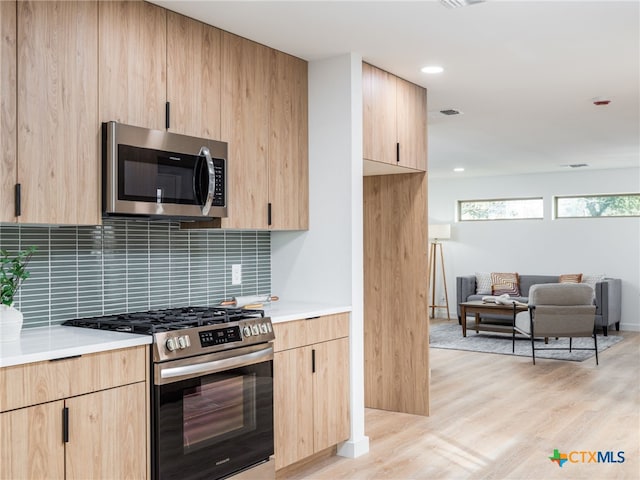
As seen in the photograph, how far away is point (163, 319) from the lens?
9.50 ft

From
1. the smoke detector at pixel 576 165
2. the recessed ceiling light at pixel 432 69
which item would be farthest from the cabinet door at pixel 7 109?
the smoke detector at pixel 576 165

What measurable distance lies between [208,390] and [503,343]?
19.6ft

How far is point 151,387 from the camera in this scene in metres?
2.58

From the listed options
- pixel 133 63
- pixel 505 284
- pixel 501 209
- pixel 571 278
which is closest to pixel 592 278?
pixel 571 278

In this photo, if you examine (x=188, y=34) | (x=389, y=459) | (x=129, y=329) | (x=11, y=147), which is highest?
(x=188, y=34)

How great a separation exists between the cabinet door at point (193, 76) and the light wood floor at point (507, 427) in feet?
6.40

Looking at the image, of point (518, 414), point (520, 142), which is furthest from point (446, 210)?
point (518, 414)

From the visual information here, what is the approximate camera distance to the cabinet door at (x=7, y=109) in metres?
2.39

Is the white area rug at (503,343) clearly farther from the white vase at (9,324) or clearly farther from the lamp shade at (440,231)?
the white vase at (9,324)

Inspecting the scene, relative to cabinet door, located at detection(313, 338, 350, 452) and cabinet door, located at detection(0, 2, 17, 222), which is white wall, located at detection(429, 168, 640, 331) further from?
cabinet door, located at detection(0, 2, 17, 222)

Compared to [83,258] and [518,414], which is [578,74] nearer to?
[518,414]

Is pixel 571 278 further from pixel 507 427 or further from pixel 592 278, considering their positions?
pixel 507 427

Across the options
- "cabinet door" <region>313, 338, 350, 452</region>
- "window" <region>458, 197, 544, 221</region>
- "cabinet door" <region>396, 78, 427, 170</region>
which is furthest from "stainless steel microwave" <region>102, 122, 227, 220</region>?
"window" <region>458, 197, 544, 221</region>

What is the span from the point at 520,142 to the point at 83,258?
213 inches
